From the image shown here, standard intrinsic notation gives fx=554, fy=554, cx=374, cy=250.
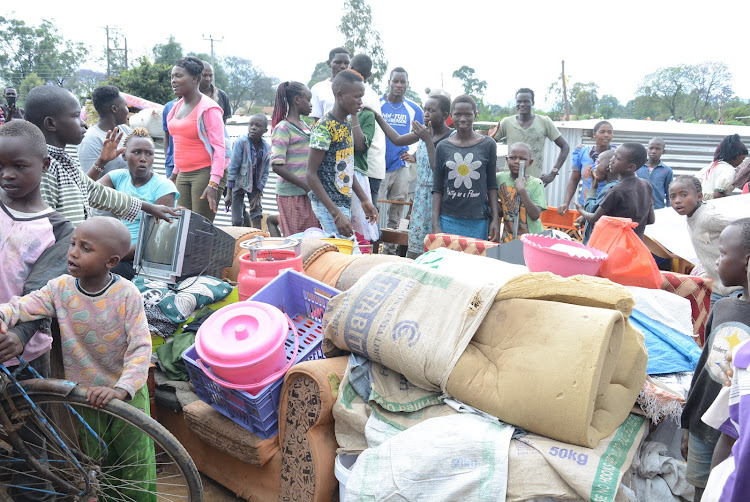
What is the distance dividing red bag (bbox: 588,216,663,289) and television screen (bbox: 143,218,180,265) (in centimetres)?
282

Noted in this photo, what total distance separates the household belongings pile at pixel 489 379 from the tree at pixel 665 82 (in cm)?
6095

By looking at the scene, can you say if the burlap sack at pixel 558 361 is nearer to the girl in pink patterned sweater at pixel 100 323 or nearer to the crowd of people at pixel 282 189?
the crowd of people at pixel 282 189

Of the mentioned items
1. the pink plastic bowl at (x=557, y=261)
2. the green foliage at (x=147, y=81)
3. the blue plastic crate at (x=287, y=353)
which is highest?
the green foliage at (x=147, y=81)

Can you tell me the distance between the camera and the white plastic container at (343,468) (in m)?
2.45

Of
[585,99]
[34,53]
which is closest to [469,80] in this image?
[585,99]

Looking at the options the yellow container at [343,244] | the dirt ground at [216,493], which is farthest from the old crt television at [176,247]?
the dirt ground at [216,493]

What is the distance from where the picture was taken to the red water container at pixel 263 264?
10.9ft

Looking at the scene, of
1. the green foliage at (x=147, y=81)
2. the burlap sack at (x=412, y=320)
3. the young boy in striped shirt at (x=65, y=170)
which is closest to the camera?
the burlap sack at (x=412, y=320)

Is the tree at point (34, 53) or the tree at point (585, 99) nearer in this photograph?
the tree at point (34, 53)

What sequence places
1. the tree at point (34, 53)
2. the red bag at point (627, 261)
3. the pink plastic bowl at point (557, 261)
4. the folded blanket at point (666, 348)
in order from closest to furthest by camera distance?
the folded blanket at point (666, 348) → the pink plastic bowl at point (557, 261) → the red bag at point (627, 261) → the tree at point (34, 53)

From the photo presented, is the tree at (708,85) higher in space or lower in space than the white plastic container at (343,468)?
higher

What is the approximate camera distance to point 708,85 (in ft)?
186

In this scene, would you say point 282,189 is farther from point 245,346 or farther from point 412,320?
point 412,320

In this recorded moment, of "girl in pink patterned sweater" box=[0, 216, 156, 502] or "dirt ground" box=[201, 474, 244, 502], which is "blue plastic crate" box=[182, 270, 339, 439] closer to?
"girl in pink patterned sweater" box=[0, 216, 156, 502]
